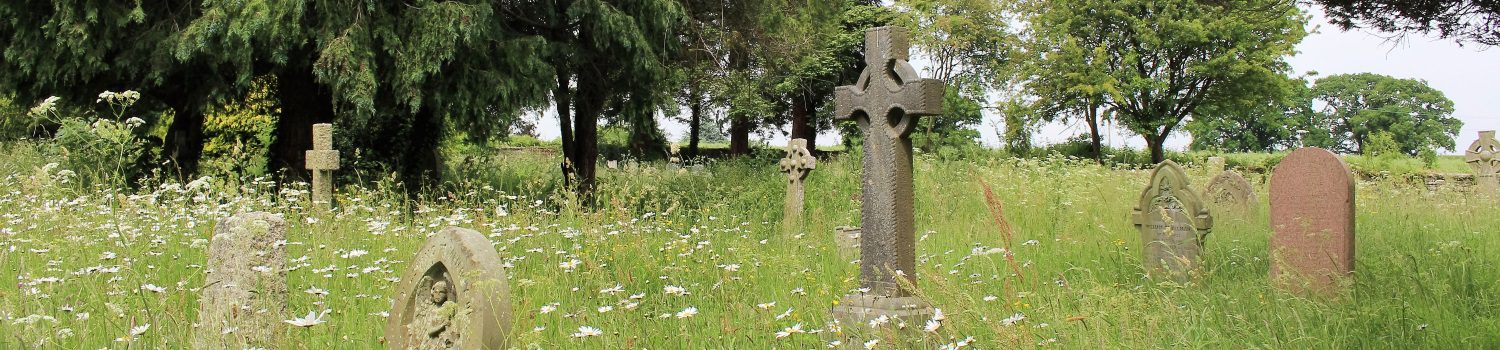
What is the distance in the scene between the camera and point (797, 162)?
11.1 m

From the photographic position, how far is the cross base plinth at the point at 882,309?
453cm

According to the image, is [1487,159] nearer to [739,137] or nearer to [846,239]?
[846,239]

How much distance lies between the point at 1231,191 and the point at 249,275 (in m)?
8.75

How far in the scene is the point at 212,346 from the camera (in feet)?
11.7

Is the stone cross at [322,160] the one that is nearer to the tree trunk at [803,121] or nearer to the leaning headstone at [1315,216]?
the leaning headstone at [1315,216]

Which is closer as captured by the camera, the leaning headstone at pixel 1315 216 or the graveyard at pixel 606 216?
the graveyard at pixel 606 216

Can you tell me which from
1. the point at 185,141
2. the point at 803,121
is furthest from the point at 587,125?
the point at 803,121

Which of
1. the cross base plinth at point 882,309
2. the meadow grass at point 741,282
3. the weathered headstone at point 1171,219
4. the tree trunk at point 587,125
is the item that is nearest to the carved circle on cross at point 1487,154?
the meadow grass at point 741,282

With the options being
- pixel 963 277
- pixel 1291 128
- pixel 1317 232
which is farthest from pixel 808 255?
pixel 1291 128

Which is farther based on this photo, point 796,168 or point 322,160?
point 796,168

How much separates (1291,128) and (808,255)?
52.9 meters

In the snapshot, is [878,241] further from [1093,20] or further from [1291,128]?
[1291,128]

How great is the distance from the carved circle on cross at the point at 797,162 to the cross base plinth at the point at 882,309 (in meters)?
6.28

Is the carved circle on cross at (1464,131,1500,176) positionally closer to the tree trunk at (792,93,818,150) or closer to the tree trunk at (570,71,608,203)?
the tree trunk at (570,71,608,203)
